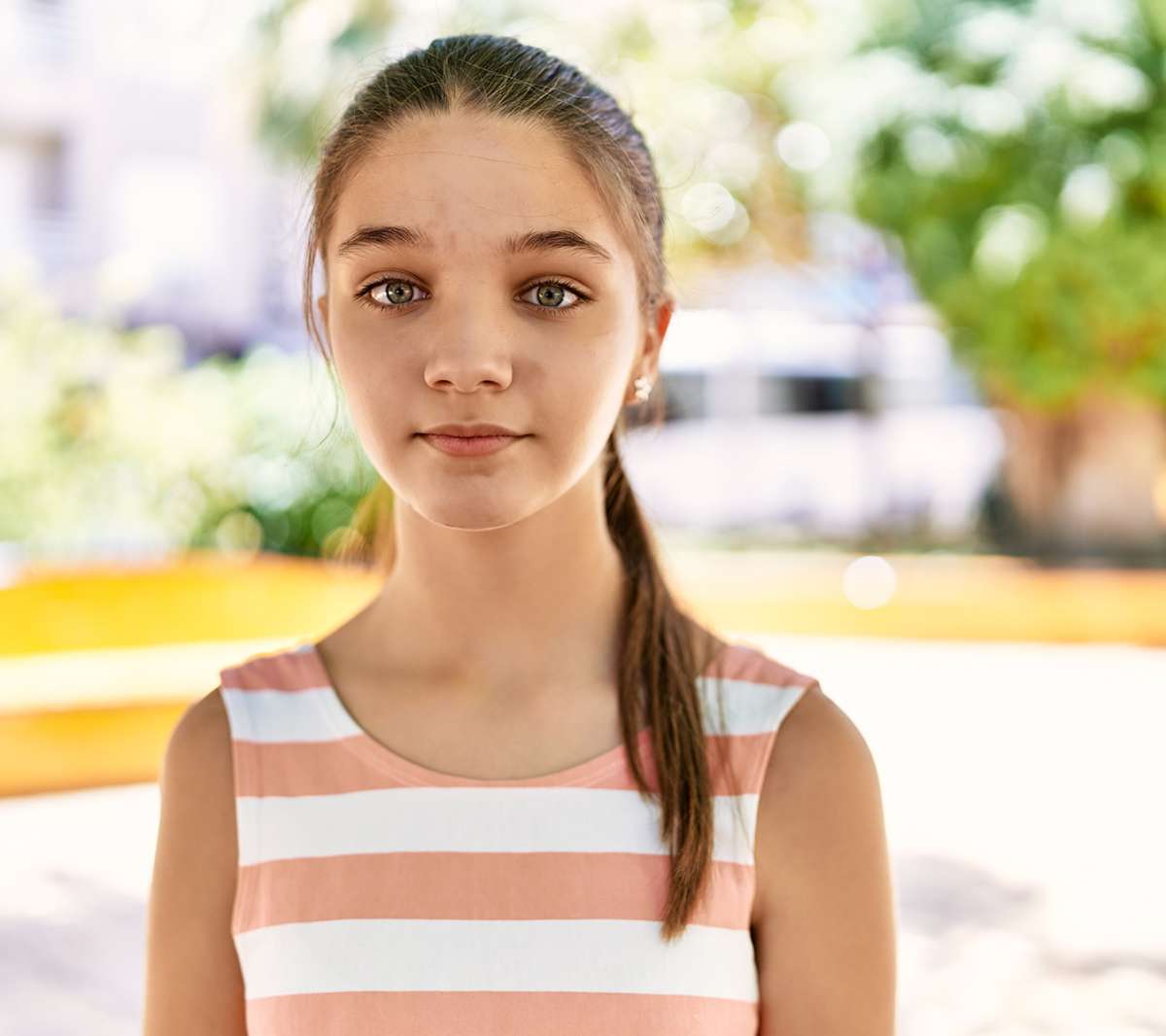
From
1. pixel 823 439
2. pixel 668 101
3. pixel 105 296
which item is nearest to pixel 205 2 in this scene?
pixel 105 296

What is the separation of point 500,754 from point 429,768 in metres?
0.05

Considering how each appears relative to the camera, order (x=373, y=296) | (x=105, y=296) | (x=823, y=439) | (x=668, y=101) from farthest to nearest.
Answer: (x=823, y=439) → (x=105, y=296) → (x=668, y=101) → (x=373, y=296)

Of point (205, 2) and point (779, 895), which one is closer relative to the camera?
point (779, 895)

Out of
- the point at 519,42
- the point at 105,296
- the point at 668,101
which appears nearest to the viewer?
the point at 519,42

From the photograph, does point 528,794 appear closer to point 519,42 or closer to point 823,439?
point 519,42

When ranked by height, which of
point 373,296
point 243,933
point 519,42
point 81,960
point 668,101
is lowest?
point 81,960

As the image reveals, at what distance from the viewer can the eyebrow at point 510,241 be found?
3.50ft

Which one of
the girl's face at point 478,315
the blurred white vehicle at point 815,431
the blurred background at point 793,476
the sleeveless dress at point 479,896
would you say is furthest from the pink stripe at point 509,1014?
the blurred white vehicle at point 815,431

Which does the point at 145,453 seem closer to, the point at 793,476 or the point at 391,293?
the point at 793,476

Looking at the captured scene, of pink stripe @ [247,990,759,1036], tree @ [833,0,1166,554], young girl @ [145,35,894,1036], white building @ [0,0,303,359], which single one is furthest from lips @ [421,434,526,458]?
white building @ [0,0,303,359]

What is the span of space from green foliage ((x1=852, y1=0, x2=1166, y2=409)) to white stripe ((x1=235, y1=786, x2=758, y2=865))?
10.0 metres

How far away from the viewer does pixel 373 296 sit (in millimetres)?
1097

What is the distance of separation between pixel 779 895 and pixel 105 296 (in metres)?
15.1

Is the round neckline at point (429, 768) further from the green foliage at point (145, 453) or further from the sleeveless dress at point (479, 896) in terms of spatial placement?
the green foliage at point (145, 453)
